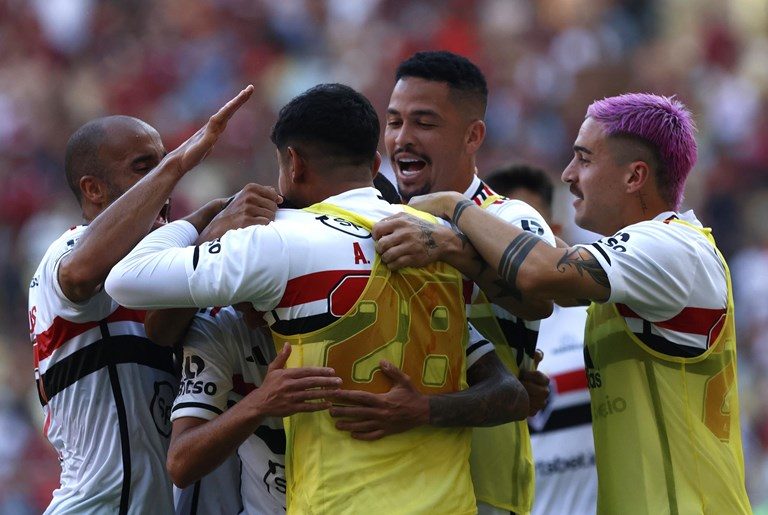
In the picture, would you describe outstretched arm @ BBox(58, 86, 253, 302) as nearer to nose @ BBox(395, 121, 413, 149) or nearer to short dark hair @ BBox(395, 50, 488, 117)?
nose @ BBox(395, 121, 413, 149)

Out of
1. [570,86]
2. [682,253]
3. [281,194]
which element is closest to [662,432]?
[682,253]

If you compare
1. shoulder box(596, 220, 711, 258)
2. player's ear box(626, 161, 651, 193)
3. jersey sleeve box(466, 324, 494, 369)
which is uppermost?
player's ear box(626, 161, 651, 193)

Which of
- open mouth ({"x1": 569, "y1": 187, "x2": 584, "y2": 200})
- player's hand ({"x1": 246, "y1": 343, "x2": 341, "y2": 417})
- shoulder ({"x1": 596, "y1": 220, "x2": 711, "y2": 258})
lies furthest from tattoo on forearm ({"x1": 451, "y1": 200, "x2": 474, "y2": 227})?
player's hand ({"x1": 246, "y1": 343, "x2": 341, "y2": 417})

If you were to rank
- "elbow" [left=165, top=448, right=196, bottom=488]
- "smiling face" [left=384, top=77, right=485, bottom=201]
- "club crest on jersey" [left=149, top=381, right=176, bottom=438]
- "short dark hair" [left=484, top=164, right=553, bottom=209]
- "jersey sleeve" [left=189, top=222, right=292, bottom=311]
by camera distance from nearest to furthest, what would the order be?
"jersey sleeve" [left=189, top=222, right=292, bottom=311], "elbow" [left=165, top=448, right=196, bottom=488], "club crest on jersey" [left=149, top=381, right=176, bottom=438], "smiling face" [left=384, top=77, right=485, bottom=201], "short dark hair" [left=484, top=164, right=553, bottom=209]

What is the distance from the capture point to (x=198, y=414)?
4.91 m

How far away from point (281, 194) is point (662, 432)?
1.81 meters

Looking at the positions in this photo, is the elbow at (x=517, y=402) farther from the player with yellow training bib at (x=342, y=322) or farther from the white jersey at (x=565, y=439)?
the white jersey at (x=565, y=439)

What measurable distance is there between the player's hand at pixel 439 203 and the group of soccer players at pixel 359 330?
0.05 ft

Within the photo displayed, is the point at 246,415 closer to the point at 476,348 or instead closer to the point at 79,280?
the point at 79,280

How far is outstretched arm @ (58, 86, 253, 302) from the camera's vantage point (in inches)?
198

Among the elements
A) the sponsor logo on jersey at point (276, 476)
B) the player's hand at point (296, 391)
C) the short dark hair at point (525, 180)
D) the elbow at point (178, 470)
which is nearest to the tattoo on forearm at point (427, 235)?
the player's hand at point (296, 391)

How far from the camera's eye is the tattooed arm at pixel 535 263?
A: 16.4ft

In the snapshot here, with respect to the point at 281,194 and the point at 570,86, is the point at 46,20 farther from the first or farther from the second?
the point at 281,194

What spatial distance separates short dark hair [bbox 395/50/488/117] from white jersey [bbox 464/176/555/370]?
62cm
